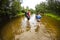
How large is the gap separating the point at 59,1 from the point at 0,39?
116 ft

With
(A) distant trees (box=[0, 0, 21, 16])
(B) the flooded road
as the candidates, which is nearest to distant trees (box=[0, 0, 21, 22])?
(A) distant trees (box=[0, 0, 21, 16])

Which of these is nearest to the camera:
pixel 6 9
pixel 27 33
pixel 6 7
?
pixel 27 33

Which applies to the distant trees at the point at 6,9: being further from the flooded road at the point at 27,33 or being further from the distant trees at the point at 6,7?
the flooded road at the point at 27,33

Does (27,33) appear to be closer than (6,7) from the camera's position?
Yes

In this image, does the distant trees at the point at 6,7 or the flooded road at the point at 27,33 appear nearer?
the flooded road at the point at 27,33

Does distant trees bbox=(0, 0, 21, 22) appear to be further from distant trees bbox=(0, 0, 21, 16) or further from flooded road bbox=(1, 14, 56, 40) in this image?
flooded road bbox=(1, 14, 56, 40)

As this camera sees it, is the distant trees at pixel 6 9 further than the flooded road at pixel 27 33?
Yes

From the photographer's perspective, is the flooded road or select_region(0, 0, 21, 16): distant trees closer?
the flooded road

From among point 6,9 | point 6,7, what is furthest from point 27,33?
point 6,9

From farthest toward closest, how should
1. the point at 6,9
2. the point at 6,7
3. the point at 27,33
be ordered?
1. the point at 6,9
2. the point at 6,7
3. the point at 27,33

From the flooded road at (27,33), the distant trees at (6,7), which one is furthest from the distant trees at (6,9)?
the flooded road at (27,33)

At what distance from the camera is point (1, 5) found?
28203 millimetres

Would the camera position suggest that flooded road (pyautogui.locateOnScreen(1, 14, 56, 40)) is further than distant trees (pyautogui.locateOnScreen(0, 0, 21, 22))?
No

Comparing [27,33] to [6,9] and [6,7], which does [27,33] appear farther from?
[6,9]
